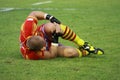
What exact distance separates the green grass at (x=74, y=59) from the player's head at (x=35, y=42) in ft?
0.78

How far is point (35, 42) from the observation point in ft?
21.0

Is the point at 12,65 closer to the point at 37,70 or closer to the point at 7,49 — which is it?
the point at 37,70

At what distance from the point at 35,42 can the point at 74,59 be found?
74 centimetres

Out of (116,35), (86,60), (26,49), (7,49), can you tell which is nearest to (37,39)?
(26,49)

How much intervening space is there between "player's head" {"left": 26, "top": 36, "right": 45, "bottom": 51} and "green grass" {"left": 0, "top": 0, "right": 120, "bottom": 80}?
0.78ft

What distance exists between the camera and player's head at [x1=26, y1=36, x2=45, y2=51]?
251 inches

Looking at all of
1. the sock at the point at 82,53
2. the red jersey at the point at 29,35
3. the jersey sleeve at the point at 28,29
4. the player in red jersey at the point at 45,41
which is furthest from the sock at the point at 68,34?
the jersey sleeve at the point at 28,29

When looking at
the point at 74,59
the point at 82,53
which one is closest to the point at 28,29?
the point at 74,59

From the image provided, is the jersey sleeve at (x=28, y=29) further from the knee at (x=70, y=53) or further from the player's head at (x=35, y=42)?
the knee at (x=70, y=53)

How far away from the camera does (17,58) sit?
6.92 m

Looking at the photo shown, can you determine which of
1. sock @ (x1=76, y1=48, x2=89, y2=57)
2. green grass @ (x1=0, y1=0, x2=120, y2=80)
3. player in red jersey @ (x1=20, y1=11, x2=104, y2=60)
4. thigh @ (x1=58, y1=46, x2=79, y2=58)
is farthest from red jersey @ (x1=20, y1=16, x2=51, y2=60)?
sock @ (x1=76, y1=48, x2=89, y2=57)

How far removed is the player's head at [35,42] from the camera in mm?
6387

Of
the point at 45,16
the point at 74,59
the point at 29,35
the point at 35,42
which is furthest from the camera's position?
the point at 45,16

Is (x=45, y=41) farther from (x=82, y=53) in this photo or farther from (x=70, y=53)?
(x=82, y=53)
